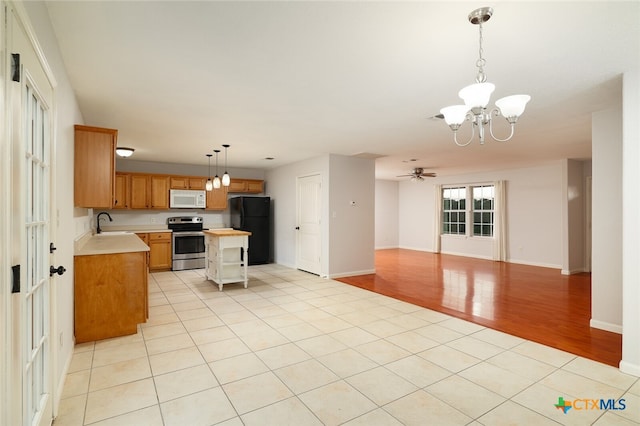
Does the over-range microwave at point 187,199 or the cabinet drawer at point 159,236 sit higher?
the over-range microwave at point 187,199

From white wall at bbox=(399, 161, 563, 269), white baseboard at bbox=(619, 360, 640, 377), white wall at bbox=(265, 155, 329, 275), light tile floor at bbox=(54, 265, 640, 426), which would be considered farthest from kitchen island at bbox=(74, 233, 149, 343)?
white wall at bbox=(399, 161, 563, 269)

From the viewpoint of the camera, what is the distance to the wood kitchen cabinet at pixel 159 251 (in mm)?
6605

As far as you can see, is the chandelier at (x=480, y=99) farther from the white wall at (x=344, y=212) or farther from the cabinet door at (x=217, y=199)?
the cabinet door at (x=217, y=199)

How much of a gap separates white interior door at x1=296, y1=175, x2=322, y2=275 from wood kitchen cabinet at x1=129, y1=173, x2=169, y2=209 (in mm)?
2949

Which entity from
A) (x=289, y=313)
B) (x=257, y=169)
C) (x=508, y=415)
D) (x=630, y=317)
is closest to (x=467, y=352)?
(x=508, y=415)

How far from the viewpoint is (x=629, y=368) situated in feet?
8.30

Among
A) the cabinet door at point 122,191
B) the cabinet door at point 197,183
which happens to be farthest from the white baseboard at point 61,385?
the cabinet door at point 197,183

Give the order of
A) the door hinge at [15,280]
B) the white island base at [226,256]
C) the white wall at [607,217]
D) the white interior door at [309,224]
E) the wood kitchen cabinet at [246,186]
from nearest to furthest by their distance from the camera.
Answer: the door hinge at [15,280]
the white wall at [607,217]
the white island base at [226,256]
the white interior door at [309,224]
the wood kitchen cabinet at [246,186]

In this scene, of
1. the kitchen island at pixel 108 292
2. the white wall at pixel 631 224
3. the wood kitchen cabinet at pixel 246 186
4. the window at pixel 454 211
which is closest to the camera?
the white wall at pixel 631 224

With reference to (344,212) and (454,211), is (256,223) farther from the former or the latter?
(454,211)

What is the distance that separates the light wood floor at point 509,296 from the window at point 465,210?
1.23 metres

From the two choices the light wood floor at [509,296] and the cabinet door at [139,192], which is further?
the cabinet door at [139,192]

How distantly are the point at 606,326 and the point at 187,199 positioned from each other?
7.39m

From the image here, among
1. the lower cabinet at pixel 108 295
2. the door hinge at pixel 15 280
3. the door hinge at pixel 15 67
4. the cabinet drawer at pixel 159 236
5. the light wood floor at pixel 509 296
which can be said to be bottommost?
the light wood floor at pixel 509 296
